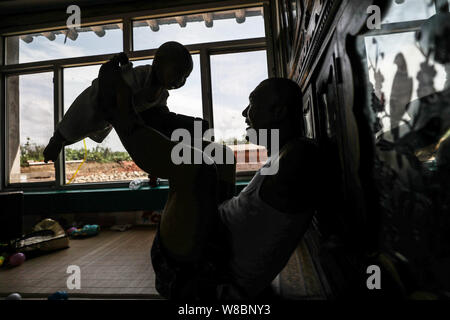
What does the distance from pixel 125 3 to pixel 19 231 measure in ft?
8.03

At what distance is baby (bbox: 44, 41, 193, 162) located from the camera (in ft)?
2.29

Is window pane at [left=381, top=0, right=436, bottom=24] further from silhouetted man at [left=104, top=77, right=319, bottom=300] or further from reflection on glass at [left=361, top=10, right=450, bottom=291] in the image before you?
silhouetted man at [left=104, top=77, right=319, bottom=300]

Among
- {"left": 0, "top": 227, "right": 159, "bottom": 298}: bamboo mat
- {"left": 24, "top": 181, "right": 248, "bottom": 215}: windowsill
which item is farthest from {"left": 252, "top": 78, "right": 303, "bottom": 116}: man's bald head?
{"left": 24, "top": 181, "right": 248, "bottom": 215}: windowsill

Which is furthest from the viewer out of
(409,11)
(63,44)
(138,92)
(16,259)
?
(63,44)

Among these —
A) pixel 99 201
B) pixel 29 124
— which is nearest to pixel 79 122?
pixel 99 201

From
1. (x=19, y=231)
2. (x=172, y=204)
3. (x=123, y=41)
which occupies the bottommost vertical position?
(x=19, y=231)

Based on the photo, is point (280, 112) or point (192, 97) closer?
point (280, 112)

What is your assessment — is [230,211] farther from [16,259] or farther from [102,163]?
[102,163]

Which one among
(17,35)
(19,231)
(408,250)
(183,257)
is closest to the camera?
(408,250)

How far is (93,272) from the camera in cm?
129

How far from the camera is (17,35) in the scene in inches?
109

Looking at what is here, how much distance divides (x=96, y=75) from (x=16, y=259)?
6.31 feet

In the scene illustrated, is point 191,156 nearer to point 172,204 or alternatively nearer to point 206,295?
point 172,204
